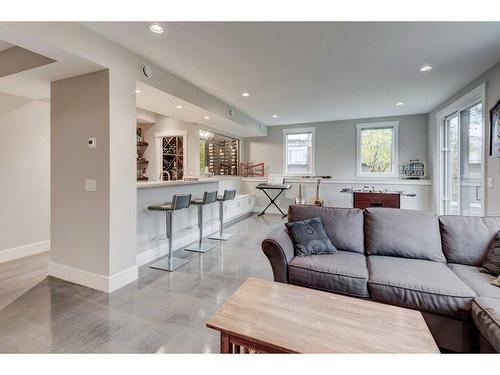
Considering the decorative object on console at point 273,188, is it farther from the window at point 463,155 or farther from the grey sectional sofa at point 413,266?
the grey sectional sofa at point 413,266

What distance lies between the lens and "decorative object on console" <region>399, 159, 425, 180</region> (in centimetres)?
589

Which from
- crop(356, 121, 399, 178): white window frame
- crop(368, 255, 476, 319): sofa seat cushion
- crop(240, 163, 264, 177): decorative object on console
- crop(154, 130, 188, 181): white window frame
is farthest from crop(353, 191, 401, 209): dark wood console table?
crop(154, 130, 188, 181): white window frame

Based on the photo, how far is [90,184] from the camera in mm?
2721

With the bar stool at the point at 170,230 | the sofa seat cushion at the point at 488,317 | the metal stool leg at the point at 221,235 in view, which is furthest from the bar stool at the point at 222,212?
the sofa seat cushion at the point at 488,317

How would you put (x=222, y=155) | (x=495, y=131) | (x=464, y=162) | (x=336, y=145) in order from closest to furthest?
(x=495, y=131)
(x=464, y=162)
(x=336, y=145)
(x=222, y=155)

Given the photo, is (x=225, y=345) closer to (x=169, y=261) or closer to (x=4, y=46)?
(x=169, y=261)

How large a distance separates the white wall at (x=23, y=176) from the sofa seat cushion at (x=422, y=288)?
4.57m

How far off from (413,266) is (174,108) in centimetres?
388

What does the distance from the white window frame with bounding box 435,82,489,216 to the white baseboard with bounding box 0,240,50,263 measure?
6.34 m

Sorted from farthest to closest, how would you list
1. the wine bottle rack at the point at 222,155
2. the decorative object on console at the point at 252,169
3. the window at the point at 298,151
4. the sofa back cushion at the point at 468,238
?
the decorative object on console at the point at 252,169, the window at the point at 298,151, the wine bottle rack at the point at 222,155, the sofa back cushion at the point at 468,238

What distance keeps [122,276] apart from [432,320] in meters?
2.80

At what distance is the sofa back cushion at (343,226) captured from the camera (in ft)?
8.37

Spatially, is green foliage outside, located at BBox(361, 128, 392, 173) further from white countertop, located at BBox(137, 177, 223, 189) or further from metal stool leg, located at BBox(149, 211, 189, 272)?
metal stool leg, located at BBox(149, 211, 189, 272)

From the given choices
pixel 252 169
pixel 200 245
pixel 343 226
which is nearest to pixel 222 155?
pixel 252 169
